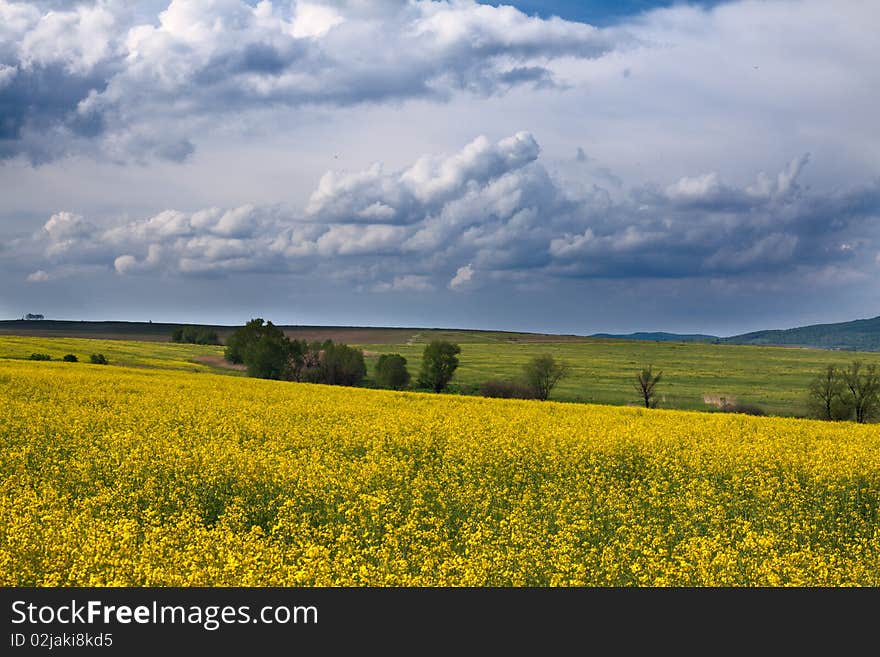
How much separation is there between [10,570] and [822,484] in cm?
1358

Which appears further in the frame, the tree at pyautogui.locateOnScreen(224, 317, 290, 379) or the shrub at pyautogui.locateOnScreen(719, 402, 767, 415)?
the tree at pyautogui.locateOnScreen(224, 317, 290, 379)

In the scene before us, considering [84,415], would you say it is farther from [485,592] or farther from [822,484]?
[822,484]

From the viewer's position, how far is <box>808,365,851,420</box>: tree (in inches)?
2269

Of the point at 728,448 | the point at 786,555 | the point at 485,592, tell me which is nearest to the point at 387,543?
the point at 485,592

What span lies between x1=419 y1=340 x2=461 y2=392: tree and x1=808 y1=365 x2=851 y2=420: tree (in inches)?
1372

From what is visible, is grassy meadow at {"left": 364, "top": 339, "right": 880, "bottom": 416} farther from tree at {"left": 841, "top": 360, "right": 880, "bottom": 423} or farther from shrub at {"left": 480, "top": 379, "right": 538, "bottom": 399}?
tree at {"left": 841, "top": 360, "right": 880, "bottom": 423}

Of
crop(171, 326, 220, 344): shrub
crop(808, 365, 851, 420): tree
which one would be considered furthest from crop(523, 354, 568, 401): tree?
crop(171, 326, 220, 344): shrub

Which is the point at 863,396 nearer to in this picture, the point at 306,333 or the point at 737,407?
the point at 737,407

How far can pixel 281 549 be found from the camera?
32.3 ft

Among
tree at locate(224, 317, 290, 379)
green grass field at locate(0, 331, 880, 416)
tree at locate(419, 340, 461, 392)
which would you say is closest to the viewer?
green grass field at locate(0, 331, 880, 416)

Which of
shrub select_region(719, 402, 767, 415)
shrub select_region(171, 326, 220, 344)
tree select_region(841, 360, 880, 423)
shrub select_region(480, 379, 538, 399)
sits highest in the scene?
shrub select_region(171, 326, 220, 344)

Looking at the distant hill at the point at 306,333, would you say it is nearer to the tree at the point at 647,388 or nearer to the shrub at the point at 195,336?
the shrub at the point at 195,336

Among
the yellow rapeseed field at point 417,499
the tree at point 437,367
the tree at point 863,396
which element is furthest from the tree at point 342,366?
the yellow rapeseed field at point 417,499

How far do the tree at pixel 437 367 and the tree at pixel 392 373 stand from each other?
80.8 inches
